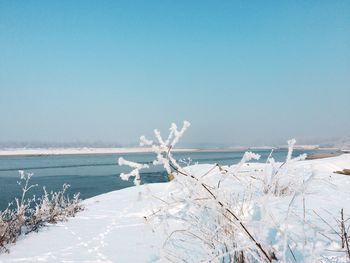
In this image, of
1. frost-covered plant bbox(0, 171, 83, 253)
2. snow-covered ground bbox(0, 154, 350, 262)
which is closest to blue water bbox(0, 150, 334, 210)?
snow-covered ground bbox(0, 154, 350, 262)

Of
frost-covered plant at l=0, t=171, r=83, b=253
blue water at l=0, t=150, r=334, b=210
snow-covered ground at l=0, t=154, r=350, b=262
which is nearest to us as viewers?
snow-covered ground at l=0, t=154, r=350, b=262

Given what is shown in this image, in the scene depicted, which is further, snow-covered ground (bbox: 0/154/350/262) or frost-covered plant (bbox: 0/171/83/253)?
frost-covered plant (bbox: 0/171/83/253)

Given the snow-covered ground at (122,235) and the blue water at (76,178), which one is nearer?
the snow-covered ground at (122,235)

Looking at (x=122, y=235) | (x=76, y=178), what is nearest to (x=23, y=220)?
(x=122, y=235)

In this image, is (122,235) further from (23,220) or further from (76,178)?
(76,178)

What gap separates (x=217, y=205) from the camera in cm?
167

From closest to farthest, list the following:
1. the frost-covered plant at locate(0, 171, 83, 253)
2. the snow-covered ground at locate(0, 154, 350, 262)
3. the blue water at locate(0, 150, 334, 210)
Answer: the snow-covered ground at locate(0, 154, 350, 262)
the frost-covered plant at locate(0, 171, 83, 253)
the blue water at locate(0, 150, 334, 210)

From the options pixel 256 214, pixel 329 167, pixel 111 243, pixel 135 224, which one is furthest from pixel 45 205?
pixel 329 167

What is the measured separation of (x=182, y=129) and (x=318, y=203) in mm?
3675

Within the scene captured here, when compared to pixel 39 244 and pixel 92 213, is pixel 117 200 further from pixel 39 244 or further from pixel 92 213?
pixel 39 244

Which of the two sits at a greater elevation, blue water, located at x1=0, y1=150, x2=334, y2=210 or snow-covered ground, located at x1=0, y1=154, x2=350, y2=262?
snow-covered ground, located at x1=0, y1=154, x2=350, y2=262

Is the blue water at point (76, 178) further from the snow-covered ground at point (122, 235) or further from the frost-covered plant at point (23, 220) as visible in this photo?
the frost-covered plant at point (23, 220)

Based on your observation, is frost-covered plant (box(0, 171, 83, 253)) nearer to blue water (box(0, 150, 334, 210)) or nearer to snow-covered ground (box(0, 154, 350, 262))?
snow-covered ground (box(0, 154, 350, 262))

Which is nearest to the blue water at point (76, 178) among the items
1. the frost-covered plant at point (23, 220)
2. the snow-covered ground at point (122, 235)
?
the snow-covered ground at point (122, 235)
